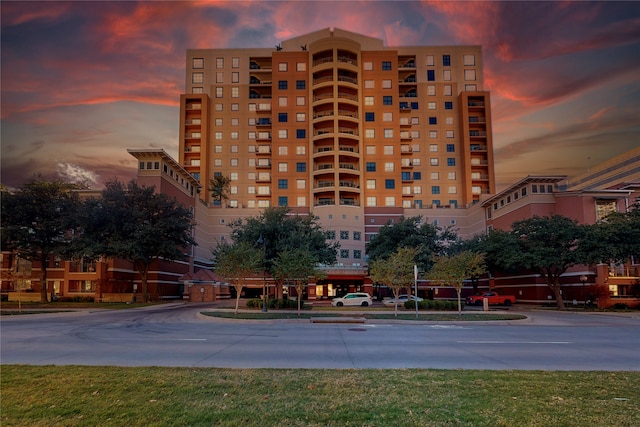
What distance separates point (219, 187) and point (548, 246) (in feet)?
199

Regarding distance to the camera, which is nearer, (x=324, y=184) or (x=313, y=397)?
(x=313, y=397)

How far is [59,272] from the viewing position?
180 feet

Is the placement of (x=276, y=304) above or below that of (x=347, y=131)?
below

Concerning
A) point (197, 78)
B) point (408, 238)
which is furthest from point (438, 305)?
point (197, 78)

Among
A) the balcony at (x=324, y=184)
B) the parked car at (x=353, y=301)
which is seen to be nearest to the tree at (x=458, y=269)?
the parked car at (x=353, y=301)

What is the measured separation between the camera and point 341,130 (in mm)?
79062

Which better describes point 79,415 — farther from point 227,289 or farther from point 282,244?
point 227,289

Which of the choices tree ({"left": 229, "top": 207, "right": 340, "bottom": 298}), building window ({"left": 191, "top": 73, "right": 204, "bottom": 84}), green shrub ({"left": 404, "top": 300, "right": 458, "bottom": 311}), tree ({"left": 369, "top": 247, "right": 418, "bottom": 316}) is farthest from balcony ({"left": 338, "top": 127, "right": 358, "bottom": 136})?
green shrub ({"left": 404, "top": 300, "right": 458, "bottom": 311})

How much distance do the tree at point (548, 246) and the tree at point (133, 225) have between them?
35458mm

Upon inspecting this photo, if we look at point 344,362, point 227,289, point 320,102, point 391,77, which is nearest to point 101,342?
point 344,362

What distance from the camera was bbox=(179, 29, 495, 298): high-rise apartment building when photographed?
256 ft

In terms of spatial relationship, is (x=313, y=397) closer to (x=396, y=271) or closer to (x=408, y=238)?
(x=396, y=271)

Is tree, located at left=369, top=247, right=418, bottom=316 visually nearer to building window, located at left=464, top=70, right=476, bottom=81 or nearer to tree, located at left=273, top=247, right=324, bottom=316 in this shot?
tree, located at left=273, top=247, right=324, bottom=316

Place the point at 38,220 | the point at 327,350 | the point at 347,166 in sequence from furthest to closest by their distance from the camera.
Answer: the point at 347,166
the point at 38,220
the point at 327,350
